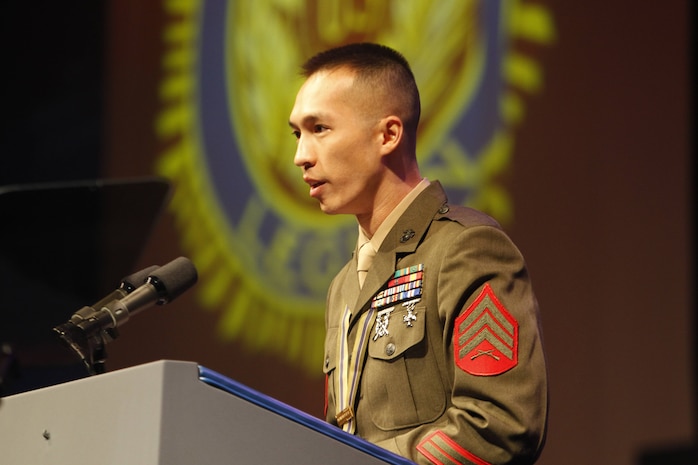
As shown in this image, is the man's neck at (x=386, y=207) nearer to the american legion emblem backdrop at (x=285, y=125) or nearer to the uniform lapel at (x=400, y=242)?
the uniform lapel at (x=400, y=242)

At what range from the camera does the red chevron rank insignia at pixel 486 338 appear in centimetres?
182

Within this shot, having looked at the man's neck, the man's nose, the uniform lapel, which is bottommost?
the uniform lapel

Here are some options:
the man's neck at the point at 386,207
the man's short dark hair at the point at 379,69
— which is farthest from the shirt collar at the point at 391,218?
the man's short dark hair at the point at 379,69

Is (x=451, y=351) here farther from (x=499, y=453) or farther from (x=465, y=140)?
(x=465, y=140)

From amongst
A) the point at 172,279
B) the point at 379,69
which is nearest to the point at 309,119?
the point at 379,69

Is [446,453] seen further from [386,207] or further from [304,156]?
[304,156]

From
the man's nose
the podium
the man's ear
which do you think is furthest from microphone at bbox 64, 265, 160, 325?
the man's ear

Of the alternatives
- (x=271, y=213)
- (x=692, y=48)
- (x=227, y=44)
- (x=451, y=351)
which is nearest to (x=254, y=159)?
(x=271, y=213)

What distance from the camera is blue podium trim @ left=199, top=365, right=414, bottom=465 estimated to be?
146cm

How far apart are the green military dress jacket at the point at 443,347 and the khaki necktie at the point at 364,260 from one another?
2 centimetres

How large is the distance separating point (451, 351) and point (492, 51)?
56.7 inches

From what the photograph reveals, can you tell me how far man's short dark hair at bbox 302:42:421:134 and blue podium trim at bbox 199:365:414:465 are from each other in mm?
830

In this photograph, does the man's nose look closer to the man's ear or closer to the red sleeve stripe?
the man's ear

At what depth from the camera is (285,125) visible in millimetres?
3928
